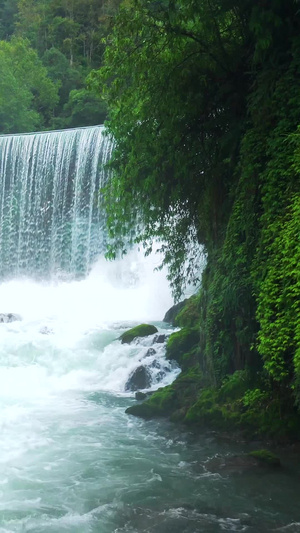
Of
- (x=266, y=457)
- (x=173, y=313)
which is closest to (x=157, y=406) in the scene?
(x=266, y=457)

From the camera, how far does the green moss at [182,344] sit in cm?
1215

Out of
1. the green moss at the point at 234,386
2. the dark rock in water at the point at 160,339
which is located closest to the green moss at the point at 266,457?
the green moss at the point at 234,386

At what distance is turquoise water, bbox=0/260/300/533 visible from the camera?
6.77m

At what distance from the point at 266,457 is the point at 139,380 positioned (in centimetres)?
445

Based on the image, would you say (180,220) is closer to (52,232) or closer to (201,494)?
(201,494)

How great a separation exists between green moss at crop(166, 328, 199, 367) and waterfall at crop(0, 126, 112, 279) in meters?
9.63

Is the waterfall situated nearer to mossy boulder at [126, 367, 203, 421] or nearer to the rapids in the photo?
the rapids

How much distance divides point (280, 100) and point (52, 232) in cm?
1550

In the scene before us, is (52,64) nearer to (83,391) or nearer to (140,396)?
(83,391)

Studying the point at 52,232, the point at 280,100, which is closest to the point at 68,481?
the point at 280,100

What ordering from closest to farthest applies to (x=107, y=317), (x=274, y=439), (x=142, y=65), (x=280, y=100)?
(x=280, y=100) < (x=274, y=439) < (x=142, y=65) < (x=107, y=317)

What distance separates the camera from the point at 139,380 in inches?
470

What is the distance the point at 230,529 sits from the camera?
6.39 m

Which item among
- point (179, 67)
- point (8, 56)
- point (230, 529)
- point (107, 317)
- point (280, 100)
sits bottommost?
point (230, 529)
